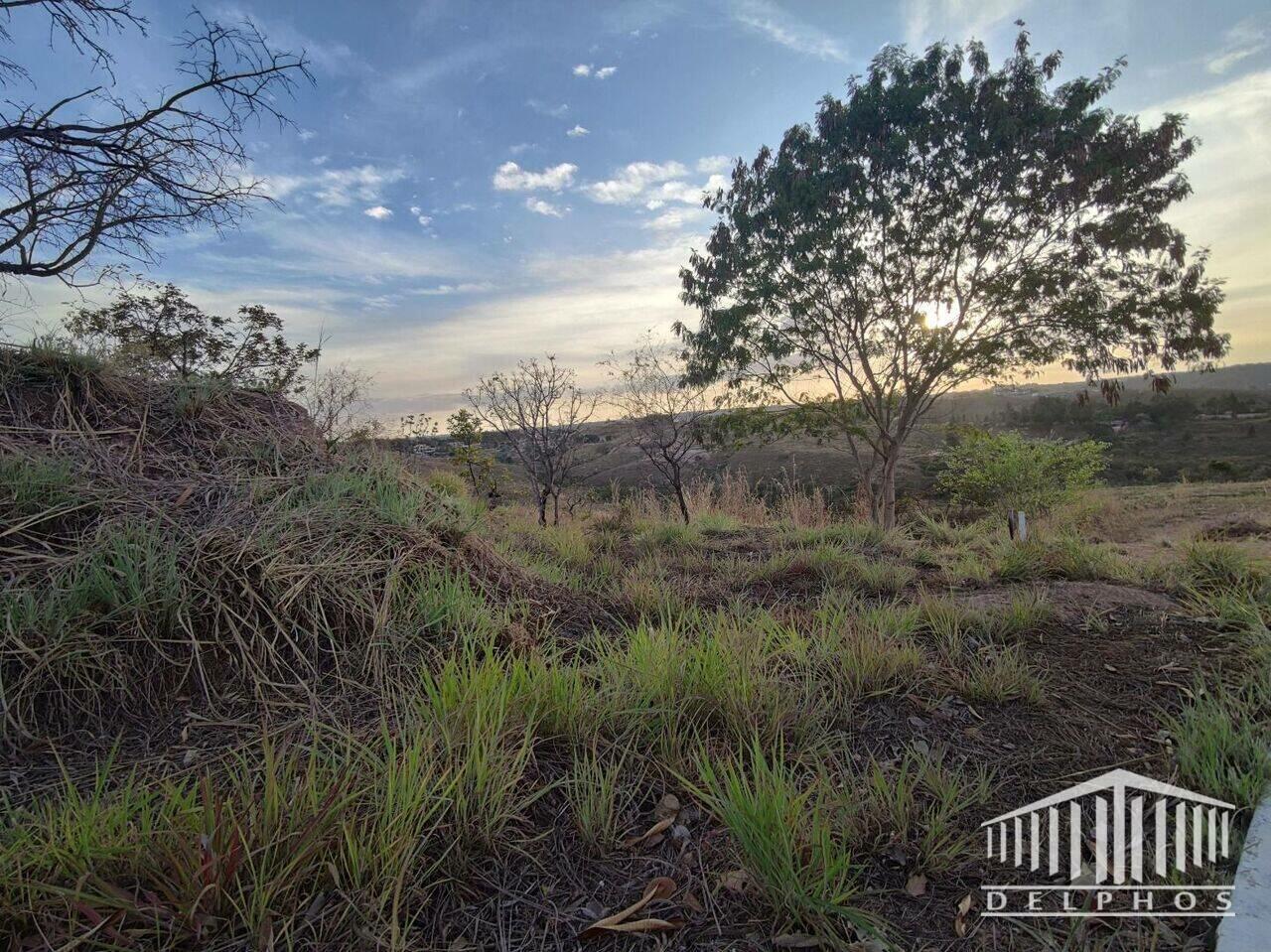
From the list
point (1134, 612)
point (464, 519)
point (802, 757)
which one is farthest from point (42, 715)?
point (1134, 612)

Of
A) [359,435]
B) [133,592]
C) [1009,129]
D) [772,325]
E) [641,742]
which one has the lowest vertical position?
[641,742]

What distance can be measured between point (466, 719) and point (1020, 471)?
15.0 metres

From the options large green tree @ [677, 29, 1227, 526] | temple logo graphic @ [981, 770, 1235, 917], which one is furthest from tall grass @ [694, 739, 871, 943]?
large green tree @ [677, 29, 1227, 526]

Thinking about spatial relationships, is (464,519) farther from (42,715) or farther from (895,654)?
(895,654)

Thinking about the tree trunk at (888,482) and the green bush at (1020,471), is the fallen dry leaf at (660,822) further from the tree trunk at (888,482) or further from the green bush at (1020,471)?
the green bush at (1020,471)

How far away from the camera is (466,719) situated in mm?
1653

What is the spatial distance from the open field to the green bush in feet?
35.2

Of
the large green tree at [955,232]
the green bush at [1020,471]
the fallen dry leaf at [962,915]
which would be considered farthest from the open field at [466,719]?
the green bush at [1020,471]

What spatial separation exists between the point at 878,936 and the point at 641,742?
82 cm

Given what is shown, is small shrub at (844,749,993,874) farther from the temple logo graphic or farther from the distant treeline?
the distant treeline

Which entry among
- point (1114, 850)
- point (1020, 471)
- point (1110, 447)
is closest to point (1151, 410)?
point (1110, 447)

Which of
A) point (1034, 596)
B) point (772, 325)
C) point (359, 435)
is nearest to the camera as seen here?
point (1034, 596)

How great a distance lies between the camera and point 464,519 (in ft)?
10.4

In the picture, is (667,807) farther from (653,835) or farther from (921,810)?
(921,810)
